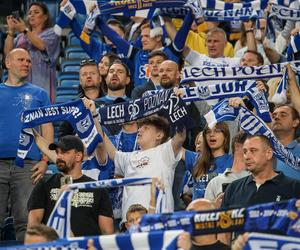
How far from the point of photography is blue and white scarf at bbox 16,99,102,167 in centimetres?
1212

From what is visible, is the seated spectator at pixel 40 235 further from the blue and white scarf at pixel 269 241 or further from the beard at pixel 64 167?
the beard at pixel 64 167

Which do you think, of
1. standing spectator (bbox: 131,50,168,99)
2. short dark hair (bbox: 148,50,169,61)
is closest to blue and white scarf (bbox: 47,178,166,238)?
standing spectator (bbox: 131,50,168,99)

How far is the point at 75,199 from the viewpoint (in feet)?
36.7

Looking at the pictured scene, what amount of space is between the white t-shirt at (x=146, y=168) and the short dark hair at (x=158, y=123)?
20 cm

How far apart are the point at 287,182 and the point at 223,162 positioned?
4.84 ft

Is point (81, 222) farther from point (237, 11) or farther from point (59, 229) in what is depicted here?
point (237, 11)

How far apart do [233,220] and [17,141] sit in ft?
15.6

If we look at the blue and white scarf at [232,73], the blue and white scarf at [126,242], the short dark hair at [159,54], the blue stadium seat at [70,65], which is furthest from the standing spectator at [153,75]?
the blue and white scarf at [126,242]

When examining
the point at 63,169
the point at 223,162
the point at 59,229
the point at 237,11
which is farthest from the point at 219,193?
the point at 237,11

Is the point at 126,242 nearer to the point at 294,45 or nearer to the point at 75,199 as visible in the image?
the point at 75,199

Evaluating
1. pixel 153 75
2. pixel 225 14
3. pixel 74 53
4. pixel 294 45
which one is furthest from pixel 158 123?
pixel 74 53

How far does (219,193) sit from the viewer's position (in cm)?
1136

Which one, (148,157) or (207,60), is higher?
(207,60)

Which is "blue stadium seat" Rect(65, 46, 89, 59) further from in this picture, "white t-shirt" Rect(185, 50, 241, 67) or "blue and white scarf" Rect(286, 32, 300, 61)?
"blue and white scarf" Rect(286, 32, 300, 61)
